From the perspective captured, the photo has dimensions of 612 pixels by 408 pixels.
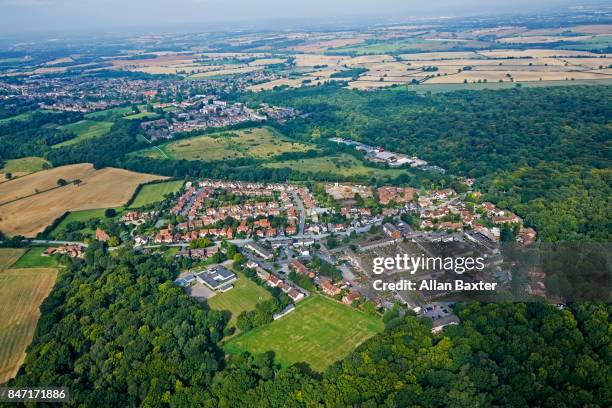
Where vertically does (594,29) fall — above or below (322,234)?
above

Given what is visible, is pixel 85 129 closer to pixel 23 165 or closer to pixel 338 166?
pixel 23 165

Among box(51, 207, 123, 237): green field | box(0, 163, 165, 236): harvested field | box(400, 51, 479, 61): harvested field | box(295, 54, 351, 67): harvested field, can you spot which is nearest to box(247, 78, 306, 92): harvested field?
box(295, 54, 351, 67): harvested field

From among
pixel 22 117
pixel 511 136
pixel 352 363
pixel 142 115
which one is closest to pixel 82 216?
pixel 352 363

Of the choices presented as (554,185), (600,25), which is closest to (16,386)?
(554,185)

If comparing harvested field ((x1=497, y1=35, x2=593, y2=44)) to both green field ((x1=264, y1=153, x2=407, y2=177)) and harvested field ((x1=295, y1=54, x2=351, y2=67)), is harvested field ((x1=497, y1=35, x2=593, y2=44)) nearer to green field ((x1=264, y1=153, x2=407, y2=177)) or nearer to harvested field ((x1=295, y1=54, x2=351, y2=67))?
harvested field ((x1=295, y1=54, x2=351, y2=67))

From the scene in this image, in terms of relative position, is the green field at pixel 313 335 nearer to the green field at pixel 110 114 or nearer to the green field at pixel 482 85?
the green field at pixel 110 114
